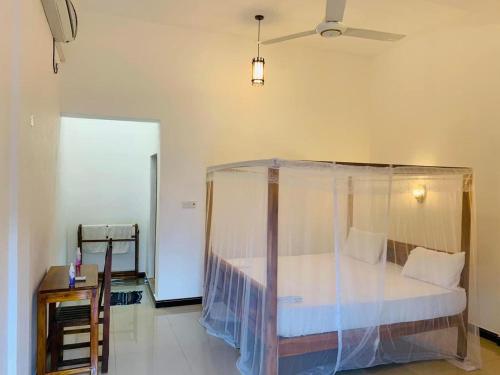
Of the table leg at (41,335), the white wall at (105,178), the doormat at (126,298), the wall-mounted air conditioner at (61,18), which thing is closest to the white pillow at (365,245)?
the table leg at (41,335)

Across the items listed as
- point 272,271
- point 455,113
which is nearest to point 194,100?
point 272,271

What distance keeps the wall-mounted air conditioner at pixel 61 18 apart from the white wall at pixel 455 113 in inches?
153

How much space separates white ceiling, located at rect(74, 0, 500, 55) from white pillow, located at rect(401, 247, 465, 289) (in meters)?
2.26

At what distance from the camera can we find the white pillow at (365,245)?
3223 mm

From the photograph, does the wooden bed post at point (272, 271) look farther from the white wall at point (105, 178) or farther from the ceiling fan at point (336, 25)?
the white wall at point (105, 178)

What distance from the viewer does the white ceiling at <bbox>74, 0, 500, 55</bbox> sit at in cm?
382

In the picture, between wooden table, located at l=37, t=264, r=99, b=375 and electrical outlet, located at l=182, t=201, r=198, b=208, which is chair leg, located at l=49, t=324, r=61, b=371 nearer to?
wooden table, located at l=37, t=264, r=99, b=375

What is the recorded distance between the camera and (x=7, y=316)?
2037 mm

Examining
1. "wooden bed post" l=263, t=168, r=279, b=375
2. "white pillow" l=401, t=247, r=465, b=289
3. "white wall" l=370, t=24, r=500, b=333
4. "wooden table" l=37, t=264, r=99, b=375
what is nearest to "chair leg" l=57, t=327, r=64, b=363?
"wooden table" l=37, t=264, r=99, b=375

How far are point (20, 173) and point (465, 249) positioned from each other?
140 inches

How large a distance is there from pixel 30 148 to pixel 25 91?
41cm

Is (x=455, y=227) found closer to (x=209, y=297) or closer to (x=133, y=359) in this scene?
(x=209, y=297)

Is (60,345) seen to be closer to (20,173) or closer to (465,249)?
(20,173)

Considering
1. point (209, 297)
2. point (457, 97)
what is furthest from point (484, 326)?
point (209, 297)
